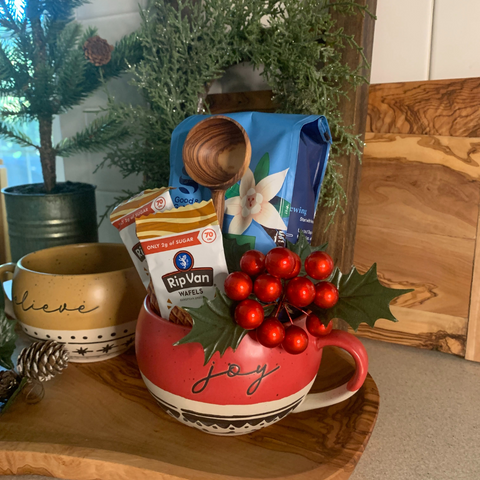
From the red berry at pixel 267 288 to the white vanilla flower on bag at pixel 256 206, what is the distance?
0.13 m

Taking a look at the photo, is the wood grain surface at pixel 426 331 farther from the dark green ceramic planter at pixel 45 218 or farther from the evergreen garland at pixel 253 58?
the dark green ceramic planter at pixel 45 218

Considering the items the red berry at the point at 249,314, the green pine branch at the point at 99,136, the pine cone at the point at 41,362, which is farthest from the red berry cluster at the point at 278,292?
the green pine branch at the point at 99,136

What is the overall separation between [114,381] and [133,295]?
0.34 feet

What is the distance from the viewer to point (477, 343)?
708 mm

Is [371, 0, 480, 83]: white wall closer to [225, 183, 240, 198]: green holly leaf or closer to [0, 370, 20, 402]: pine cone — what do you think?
[225, 183, 240, 198]: green holly leaf

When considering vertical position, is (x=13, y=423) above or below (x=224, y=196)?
below

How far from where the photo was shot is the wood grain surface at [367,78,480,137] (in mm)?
673

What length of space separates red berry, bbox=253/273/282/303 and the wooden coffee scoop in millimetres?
128

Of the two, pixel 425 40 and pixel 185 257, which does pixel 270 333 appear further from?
pixel 425 40

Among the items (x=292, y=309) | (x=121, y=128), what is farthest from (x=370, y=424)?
(x=121, y=128)

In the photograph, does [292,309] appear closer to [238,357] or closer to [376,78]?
[238,357]

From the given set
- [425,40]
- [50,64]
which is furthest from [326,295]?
[50,64]

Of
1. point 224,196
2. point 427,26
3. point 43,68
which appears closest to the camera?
point 224,196

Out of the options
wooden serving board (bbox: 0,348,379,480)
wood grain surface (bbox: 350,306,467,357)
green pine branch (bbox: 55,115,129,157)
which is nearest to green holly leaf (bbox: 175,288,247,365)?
wooden serving board (bbox: 0,348,379,480)
